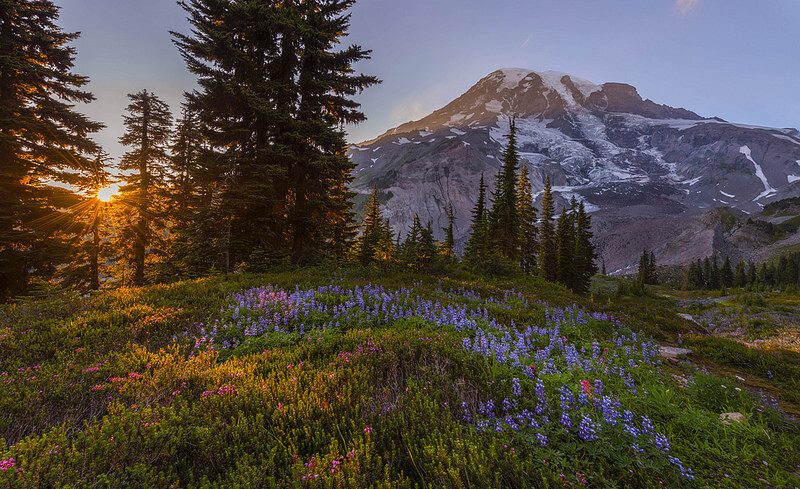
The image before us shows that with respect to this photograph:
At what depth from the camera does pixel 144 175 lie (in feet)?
56.2

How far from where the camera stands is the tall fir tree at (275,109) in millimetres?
12867

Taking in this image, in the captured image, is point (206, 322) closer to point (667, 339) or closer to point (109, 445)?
point (109, 445)

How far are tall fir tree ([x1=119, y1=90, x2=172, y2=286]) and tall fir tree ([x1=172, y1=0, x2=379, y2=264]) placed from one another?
6507 millimetres

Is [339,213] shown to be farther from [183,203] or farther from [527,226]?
[527,226]

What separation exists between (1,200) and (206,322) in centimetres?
1459

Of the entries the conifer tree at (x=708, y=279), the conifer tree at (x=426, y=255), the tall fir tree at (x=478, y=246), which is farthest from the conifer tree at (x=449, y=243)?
the conifer tree at (x=708, y=279)

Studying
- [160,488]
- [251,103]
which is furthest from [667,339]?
[251,103]

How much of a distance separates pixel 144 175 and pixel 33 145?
14.5 feet

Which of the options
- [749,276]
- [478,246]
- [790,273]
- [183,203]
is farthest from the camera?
[749,276]

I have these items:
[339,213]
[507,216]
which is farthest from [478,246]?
[339,213]

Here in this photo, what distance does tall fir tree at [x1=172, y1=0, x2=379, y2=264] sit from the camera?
12867 mm

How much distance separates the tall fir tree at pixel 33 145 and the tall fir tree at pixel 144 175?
2.62 m

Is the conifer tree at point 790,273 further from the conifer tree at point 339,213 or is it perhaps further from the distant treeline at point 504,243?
the conifer tree at point 339,213

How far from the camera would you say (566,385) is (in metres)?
3.50
